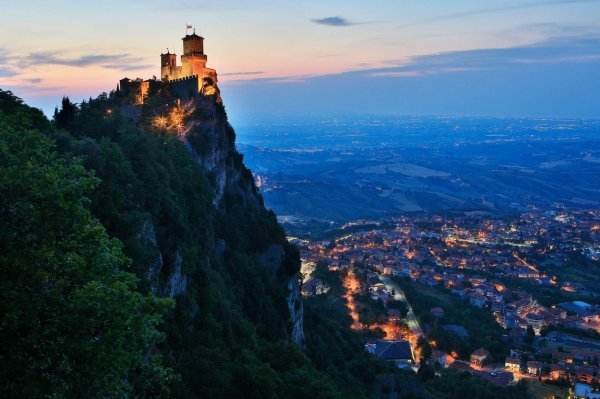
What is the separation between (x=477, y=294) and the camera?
68875 millimetres

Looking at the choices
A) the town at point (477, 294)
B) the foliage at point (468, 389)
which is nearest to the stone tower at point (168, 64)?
the town at point (477, 294)

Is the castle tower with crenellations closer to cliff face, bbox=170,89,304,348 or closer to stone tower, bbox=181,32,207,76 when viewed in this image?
stone tower, bbox=181,32,207,76

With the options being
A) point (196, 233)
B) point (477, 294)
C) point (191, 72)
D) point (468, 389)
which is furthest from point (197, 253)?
point (477, 294)

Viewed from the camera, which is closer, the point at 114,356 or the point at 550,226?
the point at 114,356

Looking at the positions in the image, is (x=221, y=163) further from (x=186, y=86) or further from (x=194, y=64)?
(x=194, y=64)

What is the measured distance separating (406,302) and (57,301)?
187ft

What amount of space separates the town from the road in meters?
0.15

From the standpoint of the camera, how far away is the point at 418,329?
5519 cm

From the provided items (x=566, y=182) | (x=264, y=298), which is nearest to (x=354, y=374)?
(x=264, y=298)

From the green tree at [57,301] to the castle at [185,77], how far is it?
32.5m

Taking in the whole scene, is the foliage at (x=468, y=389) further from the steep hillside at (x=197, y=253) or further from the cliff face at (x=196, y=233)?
the cliff face at (x=196, y=233)

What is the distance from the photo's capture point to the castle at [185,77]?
4194 centimetres

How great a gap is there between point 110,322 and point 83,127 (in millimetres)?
23458

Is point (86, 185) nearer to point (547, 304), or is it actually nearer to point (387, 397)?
point (387, 397)
